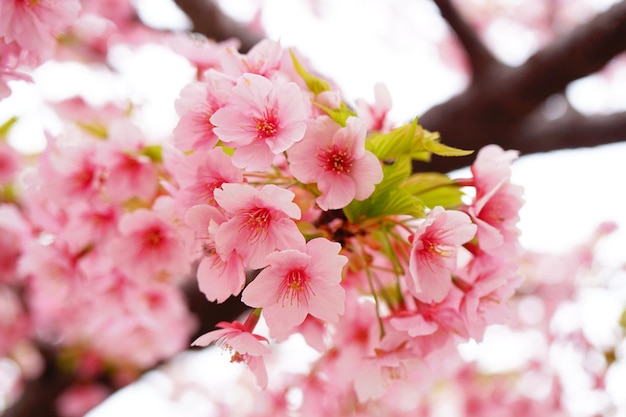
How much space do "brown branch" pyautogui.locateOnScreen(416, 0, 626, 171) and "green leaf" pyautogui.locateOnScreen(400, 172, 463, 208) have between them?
3.18 ft

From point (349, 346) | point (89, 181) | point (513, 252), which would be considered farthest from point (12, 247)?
point (513, 252)

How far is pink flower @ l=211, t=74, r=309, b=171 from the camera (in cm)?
88

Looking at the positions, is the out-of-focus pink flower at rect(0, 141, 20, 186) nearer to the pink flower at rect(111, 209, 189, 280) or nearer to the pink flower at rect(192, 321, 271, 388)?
the pink flower at rect(111, 209, 189, 280)

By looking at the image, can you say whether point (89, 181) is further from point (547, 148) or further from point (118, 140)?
point (547, 148)

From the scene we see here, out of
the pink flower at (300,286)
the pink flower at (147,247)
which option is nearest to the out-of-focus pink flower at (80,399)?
the pink flower at (147,247)

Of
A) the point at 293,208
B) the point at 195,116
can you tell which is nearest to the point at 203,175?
the point at 195,116

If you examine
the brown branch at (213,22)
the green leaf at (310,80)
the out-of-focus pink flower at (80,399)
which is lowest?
the out-of-focus pink flower at (80,399)

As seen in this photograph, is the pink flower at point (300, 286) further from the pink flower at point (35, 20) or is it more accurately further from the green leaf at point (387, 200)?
the pink flower at point (35, 20)

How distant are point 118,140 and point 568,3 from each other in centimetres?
531

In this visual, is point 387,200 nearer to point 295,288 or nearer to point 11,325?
point 295,288

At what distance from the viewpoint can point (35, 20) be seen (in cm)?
106

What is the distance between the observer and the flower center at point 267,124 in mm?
894

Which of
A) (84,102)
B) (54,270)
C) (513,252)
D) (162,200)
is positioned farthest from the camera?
(84,102)

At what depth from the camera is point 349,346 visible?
1.34 m
